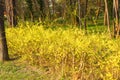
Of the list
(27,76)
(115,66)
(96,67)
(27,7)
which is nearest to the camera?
(115,66)

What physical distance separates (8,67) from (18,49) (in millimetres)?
965

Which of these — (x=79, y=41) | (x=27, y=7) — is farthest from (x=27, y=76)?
(x=27, y=7)

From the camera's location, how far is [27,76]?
716 centimetres

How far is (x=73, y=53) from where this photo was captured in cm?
650

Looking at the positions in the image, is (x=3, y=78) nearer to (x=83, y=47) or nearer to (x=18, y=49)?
(x=18, y=49)

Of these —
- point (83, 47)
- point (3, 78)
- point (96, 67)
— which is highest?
point (83, 47)

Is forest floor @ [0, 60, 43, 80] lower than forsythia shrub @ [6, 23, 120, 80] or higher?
lower

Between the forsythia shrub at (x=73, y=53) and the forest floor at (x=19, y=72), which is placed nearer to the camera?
the forsythia shrub at (x=73, y=53)

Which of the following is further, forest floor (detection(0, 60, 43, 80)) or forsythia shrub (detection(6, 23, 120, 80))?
forest floor (detection(0, 60, 43, 80))

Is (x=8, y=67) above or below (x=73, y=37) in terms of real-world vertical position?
below

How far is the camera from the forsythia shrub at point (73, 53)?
562cm

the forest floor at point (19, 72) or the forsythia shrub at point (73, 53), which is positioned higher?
the forsythia shrub at point (73, 53)

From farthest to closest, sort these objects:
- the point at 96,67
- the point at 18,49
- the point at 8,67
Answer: the point at 18,49
the point at 8,67
the point at 96,67

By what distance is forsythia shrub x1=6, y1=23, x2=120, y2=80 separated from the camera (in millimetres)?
5625
